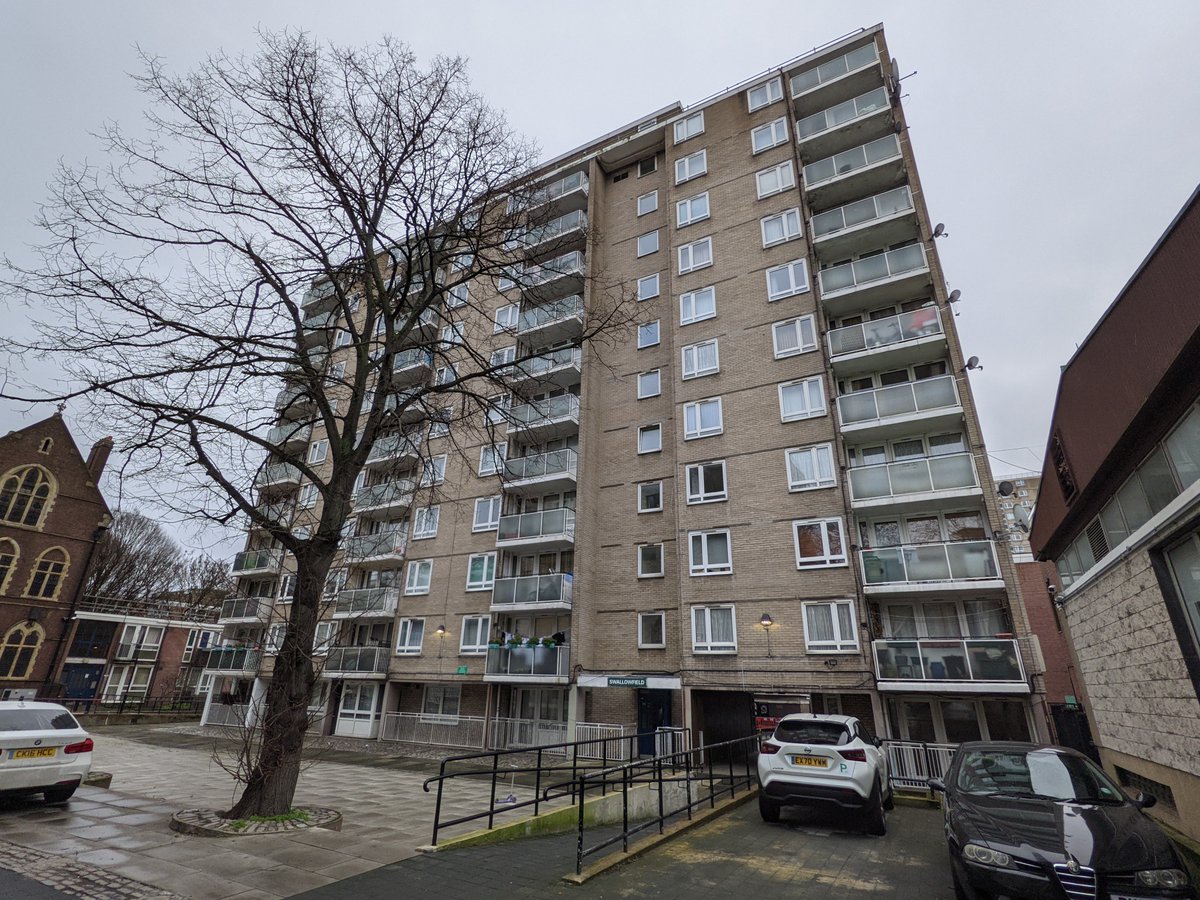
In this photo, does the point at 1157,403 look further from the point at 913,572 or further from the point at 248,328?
the point at 248,328

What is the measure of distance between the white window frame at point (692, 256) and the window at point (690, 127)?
247 inches

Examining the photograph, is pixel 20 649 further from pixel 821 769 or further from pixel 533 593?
pixel 821 769

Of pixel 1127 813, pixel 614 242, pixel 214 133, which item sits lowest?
pixel 1127 813

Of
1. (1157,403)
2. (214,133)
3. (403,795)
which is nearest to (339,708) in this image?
(403,795)

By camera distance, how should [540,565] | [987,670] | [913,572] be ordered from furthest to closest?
[540,565], [913,572], [987,670]

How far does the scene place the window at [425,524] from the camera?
80.7 ft

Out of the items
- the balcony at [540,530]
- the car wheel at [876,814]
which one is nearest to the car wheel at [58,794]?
the car wheel at [876,814]

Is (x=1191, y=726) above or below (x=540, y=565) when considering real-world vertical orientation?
below

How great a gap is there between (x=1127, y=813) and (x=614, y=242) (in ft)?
81.7

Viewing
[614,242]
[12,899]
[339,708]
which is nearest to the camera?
[12,899]

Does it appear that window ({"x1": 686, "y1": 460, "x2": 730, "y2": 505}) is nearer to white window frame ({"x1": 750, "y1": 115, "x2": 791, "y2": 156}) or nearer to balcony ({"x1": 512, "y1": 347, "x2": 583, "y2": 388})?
balcony ({"x1": 512, "y1": 347, "x2": 583, "y2": 388})

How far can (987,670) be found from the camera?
1381 cm

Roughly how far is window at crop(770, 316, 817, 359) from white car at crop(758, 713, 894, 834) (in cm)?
1336

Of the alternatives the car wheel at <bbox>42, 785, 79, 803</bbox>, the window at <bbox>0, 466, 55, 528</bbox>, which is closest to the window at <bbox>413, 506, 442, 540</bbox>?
the car wheel at <bbox>42, 785, 79, 803</bbox>
